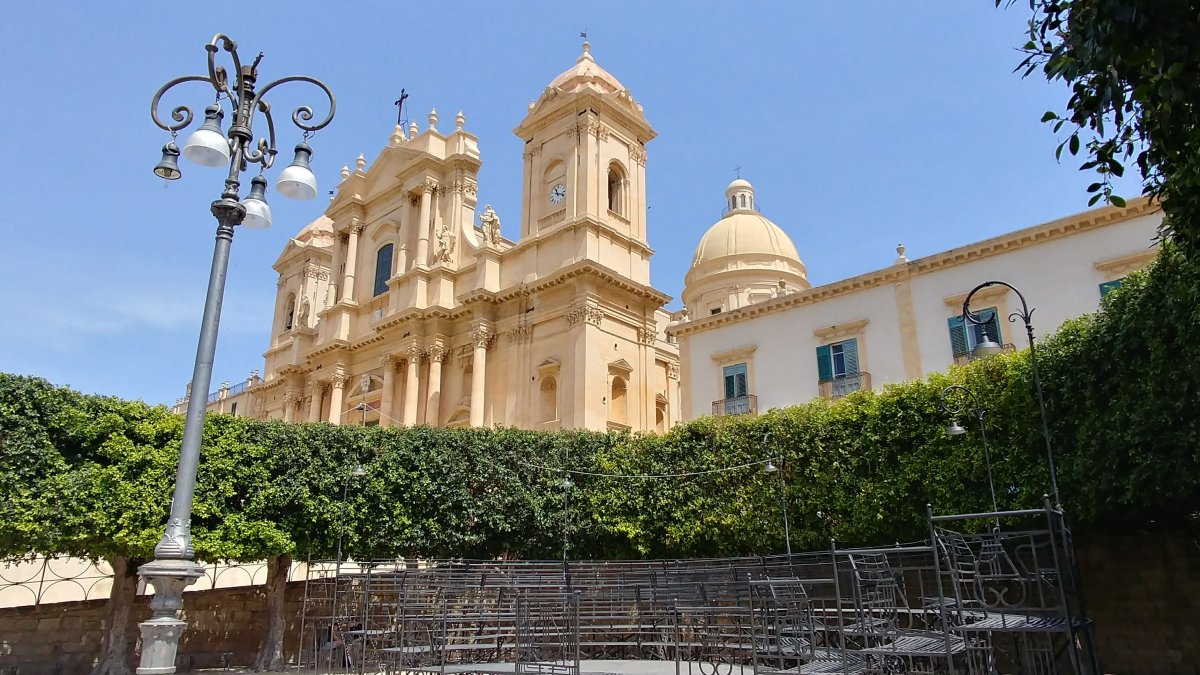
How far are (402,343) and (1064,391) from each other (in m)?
24.7

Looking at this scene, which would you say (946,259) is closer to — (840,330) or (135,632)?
(840,330)

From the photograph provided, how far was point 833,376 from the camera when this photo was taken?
2366 centimetres

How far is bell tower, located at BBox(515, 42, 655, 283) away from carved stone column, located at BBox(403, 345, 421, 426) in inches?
253

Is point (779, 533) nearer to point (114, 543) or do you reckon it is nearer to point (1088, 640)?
point (1088, 640)

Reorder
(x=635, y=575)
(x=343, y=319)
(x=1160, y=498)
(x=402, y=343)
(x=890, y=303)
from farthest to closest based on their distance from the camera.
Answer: (x=343, y=319) → (x=402, y=343) → (x=890, y=303) → (x=635, y=575) → (x=1160, y=498)

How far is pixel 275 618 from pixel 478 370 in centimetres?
1269

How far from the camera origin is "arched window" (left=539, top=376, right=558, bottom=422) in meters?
28.3

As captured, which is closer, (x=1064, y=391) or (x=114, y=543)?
(x=1064, y=391)

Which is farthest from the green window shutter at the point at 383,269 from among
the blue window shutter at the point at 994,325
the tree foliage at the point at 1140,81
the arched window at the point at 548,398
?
the tree foliage at the point at 1140,81

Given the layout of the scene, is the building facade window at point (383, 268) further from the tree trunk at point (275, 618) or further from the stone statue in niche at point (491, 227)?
the tree trunk at point (275, 618)

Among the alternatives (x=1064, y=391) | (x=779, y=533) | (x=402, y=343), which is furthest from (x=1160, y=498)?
(x=402, y=343)

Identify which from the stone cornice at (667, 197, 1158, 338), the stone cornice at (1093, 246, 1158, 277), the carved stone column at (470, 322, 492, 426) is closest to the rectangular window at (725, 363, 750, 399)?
the stone cornice at (667, 197, 1158, 338)

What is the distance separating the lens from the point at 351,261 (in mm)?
36938

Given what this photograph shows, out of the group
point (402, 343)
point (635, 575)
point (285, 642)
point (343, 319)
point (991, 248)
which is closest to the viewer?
point (635, 575)
